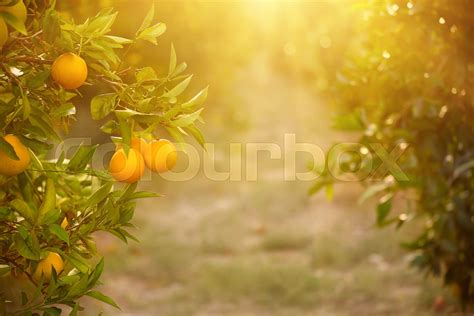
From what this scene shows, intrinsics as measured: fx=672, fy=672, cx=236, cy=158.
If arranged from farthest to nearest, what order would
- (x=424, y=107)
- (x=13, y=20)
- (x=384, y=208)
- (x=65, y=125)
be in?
(x=384, y=208), (x=424, y=107), (x=65, y=125), (x=13, y=20)

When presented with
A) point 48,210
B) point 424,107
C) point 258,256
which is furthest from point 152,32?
point 258,256

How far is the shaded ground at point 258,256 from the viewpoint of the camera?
5457mm

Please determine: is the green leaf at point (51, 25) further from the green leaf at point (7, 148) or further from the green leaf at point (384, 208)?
the green leaf at point (384, 208)

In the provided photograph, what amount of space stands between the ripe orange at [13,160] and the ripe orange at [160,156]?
255 millimetres

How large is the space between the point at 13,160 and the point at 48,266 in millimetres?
259

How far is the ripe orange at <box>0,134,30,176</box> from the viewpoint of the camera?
4.55 ft

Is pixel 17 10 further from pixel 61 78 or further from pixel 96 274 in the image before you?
pixel 96 274

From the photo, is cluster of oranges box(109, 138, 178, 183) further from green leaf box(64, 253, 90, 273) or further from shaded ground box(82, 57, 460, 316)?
shaded ground box(82, 57, 460, 316)

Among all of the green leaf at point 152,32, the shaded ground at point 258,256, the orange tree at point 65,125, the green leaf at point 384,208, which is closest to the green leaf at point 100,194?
the orange tree at point 65,125

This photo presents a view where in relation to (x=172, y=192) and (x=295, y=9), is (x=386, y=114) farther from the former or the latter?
(x=295, y=9)

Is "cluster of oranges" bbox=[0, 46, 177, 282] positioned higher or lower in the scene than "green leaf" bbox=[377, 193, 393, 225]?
lower

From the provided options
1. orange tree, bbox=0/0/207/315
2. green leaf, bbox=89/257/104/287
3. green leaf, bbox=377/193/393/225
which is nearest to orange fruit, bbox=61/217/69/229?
orange tree, bbox=0/0/207/315

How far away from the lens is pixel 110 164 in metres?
1.44

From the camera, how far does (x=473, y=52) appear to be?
265 centimetres
